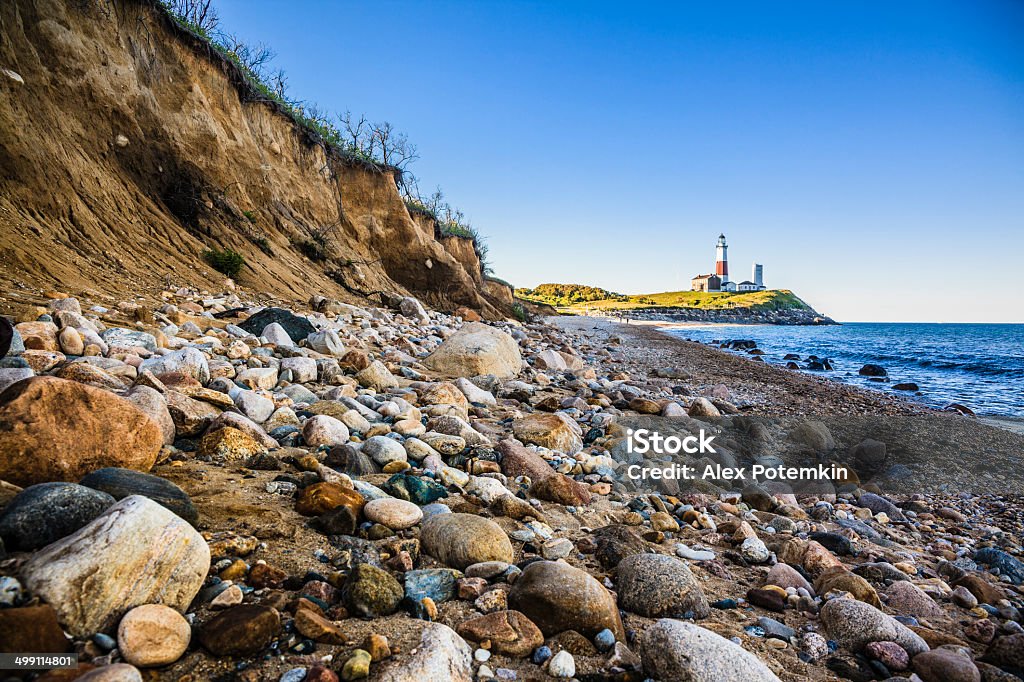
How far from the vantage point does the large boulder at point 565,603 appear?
6.81 feet

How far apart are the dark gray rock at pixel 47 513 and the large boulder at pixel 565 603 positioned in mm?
1664

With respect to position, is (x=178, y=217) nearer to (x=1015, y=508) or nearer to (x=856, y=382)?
(x=1015, y=508)

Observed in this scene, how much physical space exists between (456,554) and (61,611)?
1.44 metres

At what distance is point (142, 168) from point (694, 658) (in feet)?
40.9

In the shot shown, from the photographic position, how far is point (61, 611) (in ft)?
4.96

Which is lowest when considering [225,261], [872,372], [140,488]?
[872,372]

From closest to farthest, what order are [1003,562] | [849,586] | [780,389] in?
1. [849,586]
2. [1003,562]
3. [780,389]

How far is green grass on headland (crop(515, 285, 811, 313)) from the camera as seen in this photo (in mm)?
87688

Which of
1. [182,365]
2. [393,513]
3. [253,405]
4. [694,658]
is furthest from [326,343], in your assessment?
[694,658]

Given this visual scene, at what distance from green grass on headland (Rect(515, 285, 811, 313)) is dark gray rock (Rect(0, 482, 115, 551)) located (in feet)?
263

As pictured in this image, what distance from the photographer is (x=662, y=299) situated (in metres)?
100

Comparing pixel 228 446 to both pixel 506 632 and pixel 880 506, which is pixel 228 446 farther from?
pixel 880 506

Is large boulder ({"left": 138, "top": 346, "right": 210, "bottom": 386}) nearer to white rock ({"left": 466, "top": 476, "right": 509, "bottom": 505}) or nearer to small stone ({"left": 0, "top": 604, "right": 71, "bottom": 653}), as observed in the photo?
white rock ({"left": 466, "top": 476, "right": 509, "bottom": 505})

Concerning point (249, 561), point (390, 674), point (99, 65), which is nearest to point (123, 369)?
point (249, 561)
